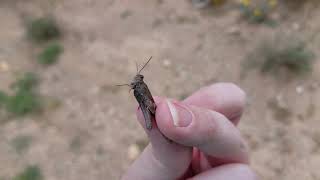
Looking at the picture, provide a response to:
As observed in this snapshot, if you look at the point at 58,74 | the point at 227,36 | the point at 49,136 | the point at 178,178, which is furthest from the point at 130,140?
the point at 178,178

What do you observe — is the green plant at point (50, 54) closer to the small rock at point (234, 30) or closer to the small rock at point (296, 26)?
the small rock at point (234, 30)

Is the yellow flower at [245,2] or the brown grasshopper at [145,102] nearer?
the brown grasshopper at [145,102]

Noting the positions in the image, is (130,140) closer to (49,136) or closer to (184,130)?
(49,136)

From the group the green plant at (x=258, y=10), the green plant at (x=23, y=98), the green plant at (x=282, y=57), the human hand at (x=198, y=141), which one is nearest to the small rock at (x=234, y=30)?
the green plant at (x=258, y=10)

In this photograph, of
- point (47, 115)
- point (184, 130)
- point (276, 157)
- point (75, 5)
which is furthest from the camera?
point (75, 5)

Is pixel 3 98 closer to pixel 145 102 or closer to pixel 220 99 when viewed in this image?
pixel 220 99

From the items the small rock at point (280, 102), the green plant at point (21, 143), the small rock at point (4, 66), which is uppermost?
the small rock at point (4, 66)
